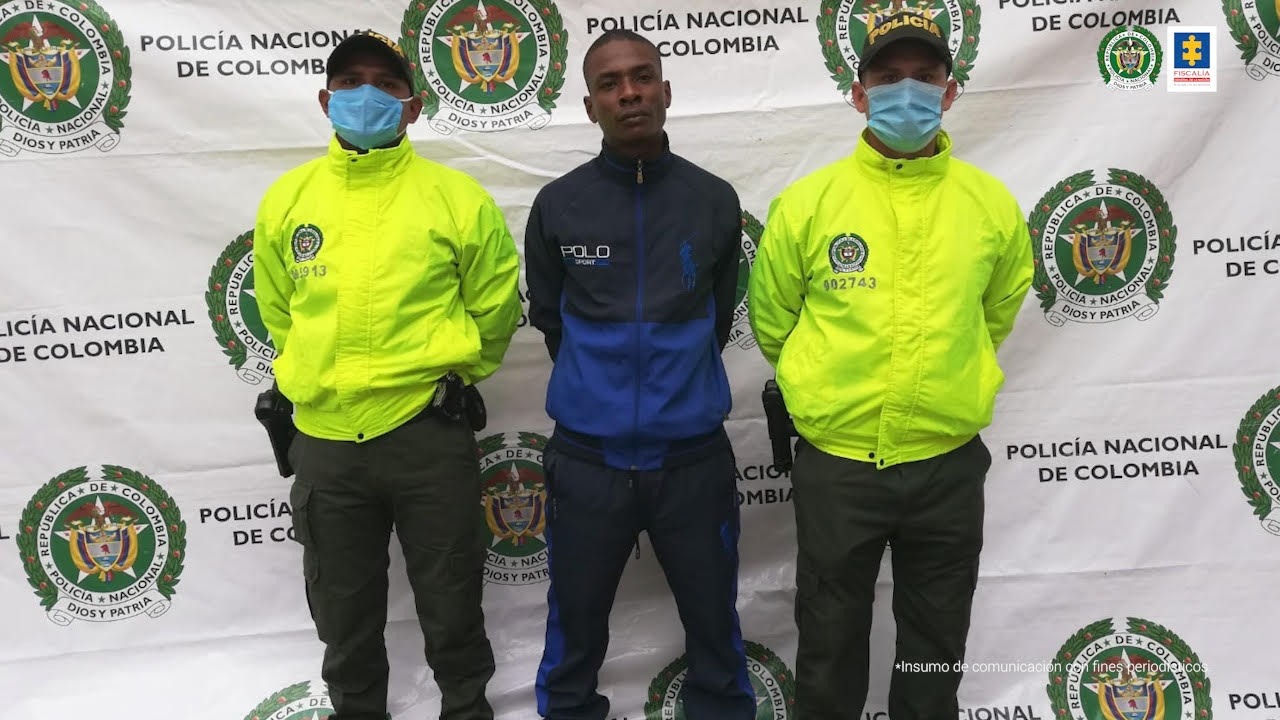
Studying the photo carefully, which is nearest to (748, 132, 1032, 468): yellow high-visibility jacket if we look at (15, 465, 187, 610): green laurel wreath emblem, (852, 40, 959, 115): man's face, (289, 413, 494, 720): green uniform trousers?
(852, 40, 959, 115): man's face

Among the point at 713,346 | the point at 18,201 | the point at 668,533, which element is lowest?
the point at 668,533

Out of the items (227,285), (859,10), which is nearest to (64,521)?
(227,285)

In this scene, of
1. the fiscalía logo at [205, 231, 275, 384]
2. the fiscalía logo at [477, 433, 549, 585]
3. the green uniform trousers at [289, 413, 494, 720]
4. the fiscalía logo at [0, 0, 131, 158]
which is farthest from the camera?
the fiscalía logo at [477, 433, 549, 585]

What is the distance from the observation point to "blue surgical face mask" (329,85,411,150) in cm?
229

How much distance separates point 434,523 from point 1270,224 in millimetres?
2519

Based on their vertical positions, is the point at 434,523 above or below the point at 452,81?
below

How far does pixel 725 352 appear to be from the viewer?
114 inches

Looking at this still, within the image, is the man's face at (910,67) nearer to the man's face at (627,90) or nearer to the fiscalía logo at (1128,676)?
the man's face at (627,90)

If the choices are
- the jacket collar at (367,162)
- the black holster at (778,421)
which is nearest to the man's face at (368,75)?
the jacket collar at (367,162)

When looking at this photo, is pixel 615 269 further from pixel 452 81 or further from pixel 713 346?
pixel 452 81

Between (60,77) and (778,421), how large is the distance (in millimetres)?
2235

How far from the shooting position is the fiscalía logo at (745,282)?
2849mm

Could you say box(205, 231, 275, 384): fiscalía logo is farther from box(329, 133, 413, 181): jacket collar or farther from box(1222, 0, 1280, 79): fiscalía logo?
box(1222, 0, 1280, 79): fiscalía logo

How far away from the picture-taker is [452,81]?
2.79m
